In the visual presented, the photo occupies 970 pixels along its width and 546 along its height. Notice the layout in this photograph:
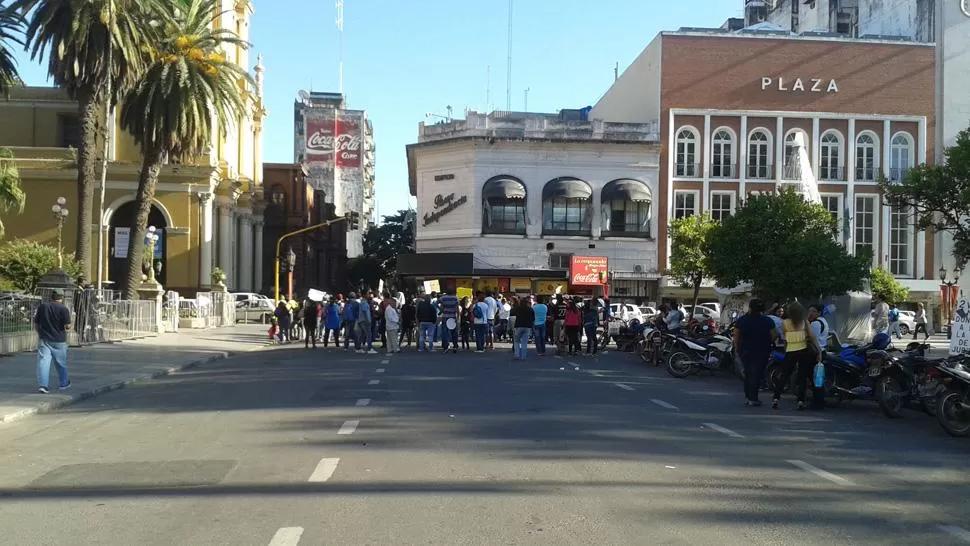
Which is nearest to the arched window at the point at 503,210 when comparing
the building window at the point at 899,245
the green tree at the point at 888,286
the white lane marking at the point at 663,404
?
the green tree at the point at 888,286

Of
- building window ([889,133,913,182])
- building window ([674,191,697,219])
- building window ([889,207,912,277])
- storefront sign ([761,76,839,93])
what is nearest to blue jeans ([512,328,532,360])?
building window ([674,191,697,219])

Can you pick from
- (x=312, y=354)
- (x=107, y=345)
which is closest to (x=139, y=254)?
(x=107, y=345)

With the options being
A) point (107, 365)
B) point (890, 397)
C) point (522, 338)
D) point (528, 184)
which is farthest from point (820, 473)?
point (528, 184)

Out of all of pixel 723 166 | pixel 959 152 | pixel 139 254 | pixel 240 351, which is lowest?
pixel 240 351

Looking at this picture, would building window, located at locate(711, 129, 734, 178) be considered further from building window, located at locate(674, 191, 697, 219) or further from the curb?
the curb

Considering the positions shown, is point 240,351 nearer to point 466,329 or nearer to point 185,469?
point 466,329

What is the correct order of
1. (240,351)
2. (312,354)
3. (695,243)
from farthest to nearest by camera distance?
(695,243)
(240,351)
(312,354)

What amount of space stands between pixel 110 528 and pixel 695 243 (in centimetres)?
4360

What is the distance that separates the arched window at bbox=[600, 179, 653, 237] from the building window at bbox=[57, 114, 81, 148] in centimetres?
3167

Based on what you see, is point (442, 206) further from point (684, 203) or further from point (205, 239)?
point (684, 203)

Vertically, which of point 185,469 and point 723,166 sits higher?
point 723,166

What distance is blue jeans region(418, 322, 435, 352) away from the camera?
28.9 metres

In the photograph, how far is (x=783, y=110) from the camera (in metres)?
59.6

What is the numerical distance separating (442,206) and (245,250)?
15.5m
